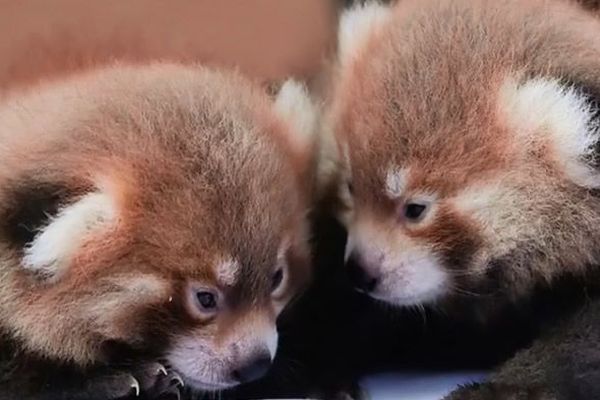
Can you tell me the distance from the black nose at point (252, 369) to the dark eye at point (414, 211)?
1.22 ft

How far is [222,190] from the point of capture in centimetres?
185

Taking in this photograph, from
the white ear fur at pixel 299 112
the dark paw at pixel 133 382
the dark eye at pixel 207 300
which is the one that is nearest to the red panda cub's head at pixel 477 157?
the white ear fur at pixel 299 112

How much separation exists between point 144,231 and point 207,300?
0.16 meters

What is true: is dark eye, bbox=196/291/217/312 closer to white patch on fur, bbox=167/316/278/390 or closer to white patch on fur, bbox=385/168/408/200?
white patch on fur, bbox=167/316/278/390

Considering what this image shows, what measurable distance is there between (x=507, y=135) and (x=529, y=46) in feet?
0.58

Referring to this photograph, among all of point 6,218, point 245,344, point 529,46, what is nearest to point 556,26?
point 529,46

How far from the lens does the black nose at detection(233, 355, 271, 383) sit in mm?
1868

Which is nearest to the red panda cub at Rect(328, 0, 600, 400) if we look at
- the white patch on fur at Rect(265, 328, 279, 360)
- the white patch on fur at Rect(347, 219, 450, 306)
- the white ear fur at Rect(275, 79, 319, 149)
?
the white patch on fur at Rect(347, 219, 450, 306)

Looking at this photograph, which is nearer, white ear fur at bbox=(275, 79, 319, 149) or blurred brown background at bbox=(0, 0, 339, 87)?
white ear fur at bbox=(275, 79, 319, 149)

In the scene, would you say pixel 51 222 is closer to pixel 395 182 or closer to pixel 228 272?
pixel 228 272

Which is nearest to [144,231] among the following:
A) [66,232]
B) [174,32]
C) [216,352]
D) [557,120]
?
[66,232]

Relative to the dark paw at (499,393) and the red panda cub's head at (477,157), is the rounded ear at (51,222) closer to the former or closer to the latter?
the red panda cub's head at (477,157)

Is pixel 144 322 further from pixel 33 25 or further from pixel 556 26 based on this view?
pixel 33 25

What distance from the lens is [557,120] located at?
191cm
